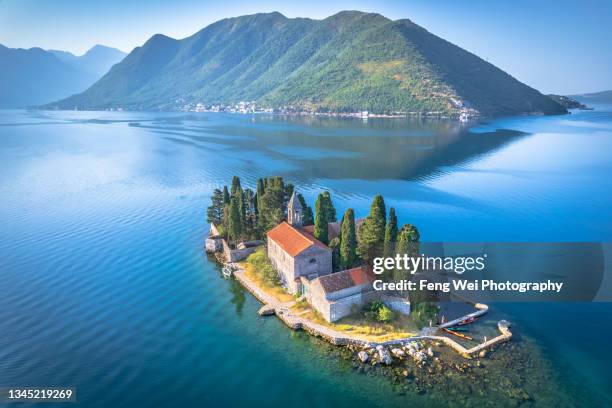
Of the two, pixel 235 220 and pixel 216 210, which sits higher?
pixel 235 220

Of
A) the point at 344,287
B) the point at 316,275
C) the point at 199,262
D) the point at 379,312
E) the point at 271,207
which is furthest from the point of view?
the point at 199,262

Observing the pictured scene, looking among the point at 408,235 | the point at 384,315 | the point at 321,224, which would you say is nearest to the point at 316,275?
the point at 321,224

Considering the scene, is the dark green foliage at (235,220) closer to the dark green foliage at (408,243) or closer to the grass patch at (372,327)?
the grass patch at (372,327)

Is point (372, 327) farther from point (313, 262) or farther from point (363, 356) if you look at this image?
point (313, 262)

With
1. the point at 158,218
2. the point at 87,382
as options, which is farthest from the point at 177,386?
the point at 158,218

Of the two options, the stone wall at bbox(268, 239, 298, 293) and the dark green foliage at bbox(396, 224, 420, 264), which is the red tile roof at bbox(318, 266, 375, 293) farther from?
the stone wall at bbox(268, 239, 298, 293)

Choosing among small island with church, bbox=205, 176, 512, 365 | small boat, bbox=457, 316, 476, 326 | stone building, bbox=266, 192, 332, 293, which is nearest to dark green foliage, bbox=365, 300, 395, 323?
small island with church, bbox=205, 176, 512, 365

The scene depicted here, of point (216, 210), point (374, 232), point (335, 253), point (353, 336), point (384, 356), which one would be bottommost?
point (384, 356)
